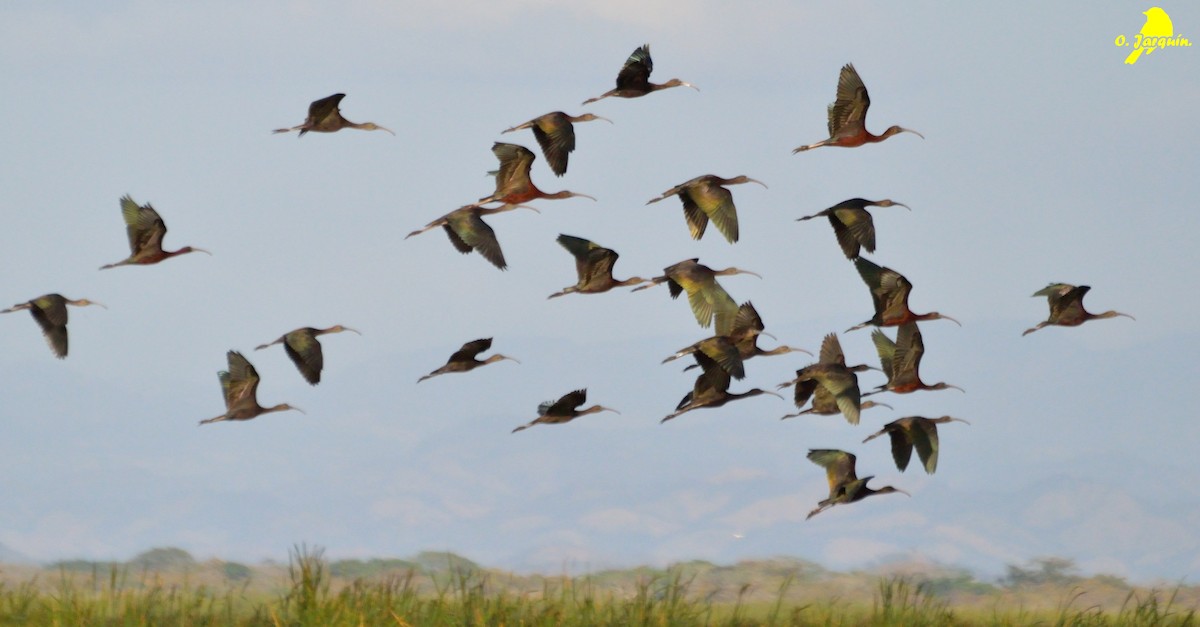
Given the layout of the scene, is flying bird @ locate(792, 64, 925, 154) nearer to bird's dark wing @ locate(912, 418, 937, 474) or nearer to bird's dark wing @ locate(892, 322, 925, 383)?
bird's dark wing @ locate(892, 322, 925, 383)

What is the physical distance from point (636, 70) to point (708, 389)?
474cm

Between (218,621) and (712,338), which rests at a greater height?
(712,338)

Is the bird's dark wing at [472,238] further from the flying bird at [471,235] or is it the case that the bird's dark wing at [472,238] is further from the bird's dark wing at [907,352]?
the bird's dark wing at [907,352]

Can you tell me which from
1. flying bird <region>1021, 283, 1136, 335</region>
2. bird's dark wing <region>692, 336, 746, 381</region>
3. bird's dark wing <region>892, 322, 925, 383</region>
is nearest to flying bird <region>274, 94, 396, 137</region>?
bird's dark wing <region>692, 336, 746, 381</region>

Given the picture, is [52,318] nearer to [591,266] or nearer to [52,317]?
[52,317]

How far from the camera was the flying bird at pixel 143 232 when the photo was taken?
81.5 feet

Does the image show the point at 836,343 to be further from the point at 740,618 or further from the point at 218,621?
the point at 218,621

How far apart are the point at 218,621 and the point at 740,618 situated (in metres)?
6.39

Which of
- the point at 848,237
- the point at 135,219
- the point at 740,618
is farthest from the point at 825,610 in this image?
the point at 135,219

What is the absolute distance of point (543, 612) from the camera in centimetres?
1994

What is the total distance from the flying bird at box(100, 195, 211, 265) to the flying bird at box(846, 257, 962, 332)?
33.3 ft

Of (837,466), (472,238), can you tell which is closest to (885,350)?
(837,466)

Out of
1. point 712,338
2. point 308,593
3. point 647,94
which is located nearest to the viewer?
point 308,593

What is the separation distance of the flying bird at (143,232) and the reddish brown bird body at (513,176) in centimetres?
474
